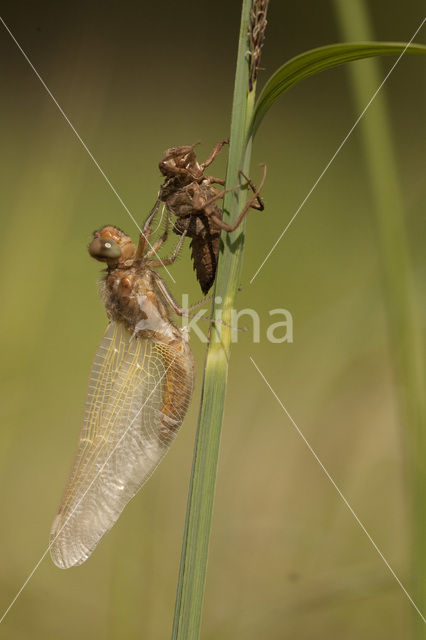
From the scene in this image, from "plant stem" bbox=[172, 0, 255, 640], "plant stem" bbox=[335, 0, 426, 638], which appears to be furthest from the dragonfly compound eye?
"plant stem" bbox=[335, 0, 426, 638]

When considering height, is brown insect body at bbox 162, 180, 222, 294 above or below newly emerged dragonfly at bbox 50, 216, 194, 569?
above

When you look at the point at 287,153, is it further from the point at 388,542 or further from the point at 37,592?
the point at 37,592

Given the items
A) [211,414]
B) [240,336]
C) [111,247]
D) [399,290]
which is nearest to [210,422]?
[211,414]

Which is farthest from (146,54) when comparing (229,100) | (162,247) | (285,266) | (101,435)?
(101,435)

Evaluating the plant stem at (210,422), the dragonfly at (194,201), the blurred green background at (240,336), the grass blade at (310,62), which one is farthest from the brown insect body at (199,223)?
the blurred green background at (240,336)

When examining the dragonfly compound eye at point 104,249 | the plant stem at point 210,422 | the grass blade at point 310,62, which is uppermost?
the dragonfly compound eye at point 104,249

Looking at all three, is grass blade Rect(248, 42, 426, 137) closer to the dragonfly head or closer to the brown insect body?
the brown insect body

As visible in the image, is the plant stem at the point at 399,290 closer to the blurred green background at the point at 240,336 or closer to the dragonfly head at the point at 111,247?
the blurred green background at the point at 240,336
